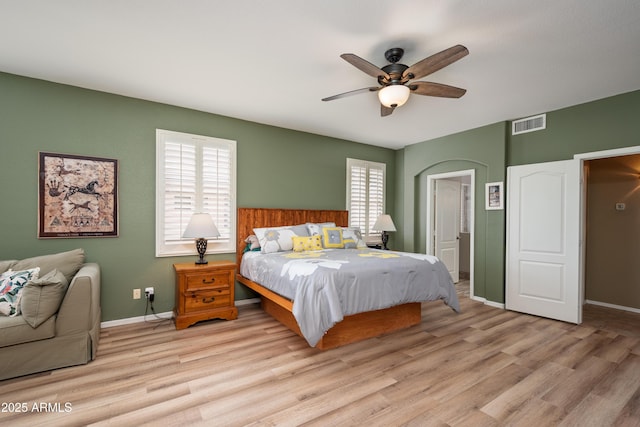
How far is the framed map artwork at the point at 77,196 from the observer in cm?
307

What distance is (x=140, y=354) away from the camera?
8.86ft

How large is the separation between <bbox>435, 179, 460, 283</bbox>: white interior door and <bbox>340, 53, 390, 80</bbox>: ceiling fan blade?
11.8 feet

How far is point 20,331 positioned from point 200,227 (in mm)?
1672

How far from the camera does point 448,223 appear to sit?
5.79 m

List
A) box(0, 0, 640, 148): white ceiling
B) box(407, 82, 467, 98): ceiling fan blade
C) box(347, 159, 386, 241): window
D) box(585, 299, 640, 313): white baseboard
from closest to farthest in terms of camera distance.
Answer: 1. box(0, 0, 640, 148): white ceiling
2. box(407, 82, 467, 98): ceiling fan blade
3. box(585, 299, 640, 313): white baseboard
4. box(347, 159, 386, 241): window

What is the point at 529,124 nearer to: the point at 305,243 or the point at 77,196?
the point at 305,243

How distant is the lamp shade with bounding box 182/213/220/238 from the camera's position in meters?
3.41

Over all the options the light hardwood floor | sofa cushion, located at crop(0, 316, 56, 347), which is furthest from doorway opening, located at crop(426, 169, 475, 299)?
sofa cushion, located at crop(0, 316, 56, 347)

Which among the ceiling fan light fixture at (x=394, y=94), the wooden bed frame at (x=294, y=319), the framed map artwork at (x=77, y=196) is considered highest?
the ceiling fan light fixture at (x=394, y=94)

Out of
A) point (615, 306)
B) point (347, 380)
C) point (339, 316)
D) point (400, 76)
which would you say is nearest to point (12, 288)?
point (339, 316)

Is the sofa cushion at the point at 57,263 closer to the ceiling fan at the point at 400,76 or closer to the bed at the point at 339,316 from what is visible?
the bed at the point at 339,316

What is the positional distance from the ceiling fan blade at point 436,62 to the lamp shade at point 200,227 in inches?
103

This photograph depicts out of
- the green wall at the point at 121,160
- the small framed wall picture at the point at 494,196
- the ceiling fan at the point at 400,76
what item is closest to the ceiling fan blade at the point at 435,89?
the ceiling fan at the point at 400,76

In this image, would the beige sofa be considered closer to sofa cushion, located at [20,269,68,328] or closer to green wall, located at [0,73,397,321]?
sofa cushion, located at [20,269,68,328]
